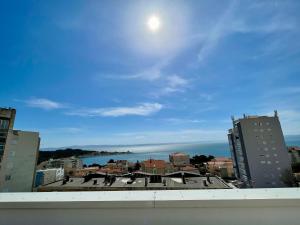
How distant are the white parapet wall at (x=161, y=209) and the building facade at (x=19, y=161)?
12.4 m

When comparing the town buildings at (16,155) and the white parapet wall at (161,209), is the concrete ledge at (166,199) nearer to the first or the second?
the white parapet wall at (161,209)

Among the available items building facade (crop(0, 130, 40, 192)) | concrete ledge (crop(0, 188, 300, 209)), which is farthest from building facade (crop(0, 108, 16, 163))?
concrete ledge (crop(0, 188, 300, 209))

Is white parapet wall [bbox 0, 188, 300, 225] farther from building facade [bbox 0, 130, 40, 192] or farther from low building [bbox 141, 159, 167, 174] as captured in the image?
low building [bbox 141, 159, 167, 174]

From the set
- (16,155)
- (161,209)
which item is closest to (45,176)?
(16,155)

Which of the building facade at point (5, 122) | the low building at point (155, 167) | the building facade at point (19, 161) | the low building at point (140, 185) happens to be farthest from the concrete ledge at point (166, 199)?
the low building at point (155, 167)

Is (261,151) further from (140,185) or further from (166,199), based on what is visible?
(166,199)

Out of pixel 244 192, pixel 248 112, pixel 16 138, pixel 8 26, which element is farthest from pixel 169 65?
pixel 248 112

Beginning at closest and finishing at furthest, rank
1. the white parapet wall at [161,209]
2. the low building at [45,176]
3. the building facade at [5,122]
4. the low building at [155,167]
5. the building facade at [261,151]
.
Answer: the white parapet wall at [161,209] < the building facade at [5,122] < the low building at [45,176] < the building facade at [261,151] < the low building at [155,167]

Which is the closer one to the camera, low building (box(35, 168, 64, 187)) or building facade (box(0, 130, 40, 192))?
building facade (box(0, 130, 40, 192))

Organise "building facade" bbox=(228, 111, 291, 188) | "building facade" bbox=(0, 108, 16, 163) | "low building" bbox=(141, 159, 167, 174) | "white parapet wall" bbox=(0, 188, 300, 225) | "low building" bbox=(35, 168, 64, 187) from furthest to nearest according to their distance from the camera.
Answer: "low building" bbox=(141, 159, 167, 174) → "building facade" bbox=(228, 111, 291, 188) → "low building" bbox=(35, 168, 64, 187) → "building facade" bbox=(0, 108, 16, 163) → "white parapet wall" bbox=(0, 188, 300, 225)

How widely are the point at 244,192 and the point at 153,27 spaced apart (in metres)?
2.75

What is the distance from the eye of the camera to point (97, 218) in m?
0.73

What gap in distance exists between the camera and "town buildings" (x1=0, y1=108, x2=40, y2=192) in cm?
1001

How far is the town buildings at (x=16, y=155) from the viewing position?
10008 millimetres
